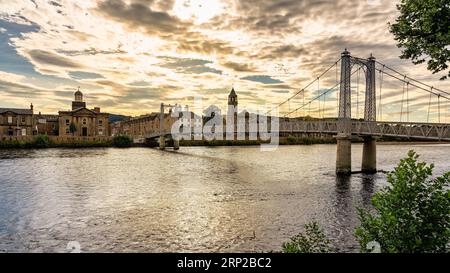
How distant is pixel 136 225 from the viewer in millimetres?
20375

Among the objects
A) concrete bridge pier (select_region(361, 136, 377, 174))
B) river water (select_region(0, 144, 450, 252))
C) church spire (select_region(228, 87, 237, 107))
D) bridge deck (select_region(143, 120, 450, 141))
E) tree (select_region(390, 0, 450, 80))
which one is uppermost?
church spire (select_region(228, 87, 237, 107))

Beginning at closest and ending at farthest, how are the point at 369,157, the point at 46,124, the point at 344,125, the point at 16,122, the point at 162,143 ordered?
the point at 344,125
the point at 369,157
the point at 16,122
the point at 162,143
the point at 46,124

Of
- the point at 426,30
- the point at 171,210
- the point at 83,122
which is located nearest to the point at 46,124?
the point at 83,122

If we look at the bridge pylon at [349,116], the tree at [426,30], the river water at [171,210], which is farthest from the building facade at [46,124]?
the tree at [426,30]

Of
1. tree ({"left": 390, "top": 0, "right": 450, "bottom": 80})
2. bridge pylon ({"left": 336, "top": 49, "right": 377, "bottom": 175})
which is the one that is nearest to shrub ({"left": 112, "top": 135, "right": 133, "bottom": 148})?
bridge pylon ({"left": 336, "top": 49, "right": 377, "bottom": 175})

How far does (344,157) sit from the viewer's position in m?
47.6

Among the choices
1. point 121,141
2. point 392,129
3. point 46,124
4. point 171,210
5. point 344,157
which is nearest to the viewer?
point 171,210

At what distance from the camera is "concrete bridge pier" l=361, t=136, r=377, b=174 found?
1961 inches

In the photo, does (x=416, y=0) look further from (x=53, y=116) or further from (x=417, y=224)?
(x=53, y=116)

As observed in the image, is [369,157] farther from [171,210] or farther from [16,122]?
[16,122]

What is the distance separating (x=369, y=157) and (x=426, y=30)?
1595 inches

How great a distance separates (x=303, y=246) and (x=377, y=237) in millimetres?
2545

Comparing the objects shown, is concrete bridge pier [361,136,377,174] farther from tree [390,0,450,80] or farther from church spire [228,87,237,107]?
church spire [228,87,237,107]

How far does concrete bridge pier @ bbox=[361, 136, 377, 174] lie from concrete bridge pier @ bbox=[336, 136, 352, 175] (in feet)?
12.8
